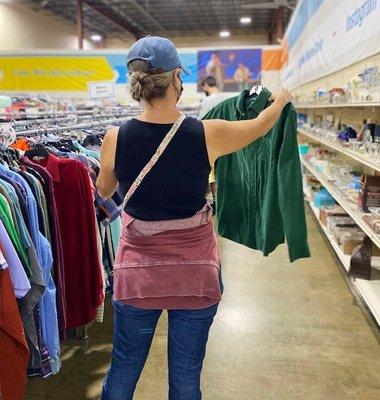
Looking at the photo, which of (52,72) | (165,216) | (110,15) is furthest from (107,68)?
(165,216)

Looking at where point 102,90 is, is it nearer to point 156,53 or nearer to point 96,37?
point 156,53

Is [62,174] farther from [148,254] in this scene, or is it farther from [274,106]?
[274,106]

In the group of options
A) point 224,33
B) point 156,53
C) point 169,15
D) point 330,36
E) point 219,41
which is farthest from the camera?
point 219,41

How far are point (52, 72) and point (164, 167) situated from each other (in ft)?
38.1

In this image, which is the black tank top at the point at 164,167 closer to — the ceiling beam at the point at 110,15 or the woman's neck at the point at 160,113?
the woman's neck at the point at 160,113

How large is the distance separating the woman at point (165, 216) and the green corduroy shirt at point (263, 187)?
334mm

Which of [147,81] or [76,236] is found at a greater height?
[147,81]

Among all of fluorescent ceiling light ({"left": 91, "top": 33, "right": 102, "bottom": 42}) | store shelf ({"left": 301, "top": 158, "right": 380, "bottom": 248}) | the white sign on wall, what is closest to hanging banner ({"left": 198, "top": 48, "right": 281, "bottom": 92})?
the white sign on wall

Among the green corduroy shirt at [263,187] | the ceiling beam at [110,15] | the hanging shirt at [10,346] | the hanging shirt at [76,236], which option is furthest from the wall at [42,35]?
the hanging shirt at [10,346]

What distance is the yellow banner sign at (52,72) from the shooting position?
11742mm

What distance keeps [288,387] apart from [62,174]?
171cm

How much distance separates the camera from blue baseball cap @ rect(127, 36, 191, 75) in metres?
1.40

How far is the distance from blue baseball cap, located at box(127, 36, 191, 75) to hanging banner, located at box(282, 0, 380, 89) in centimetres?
220

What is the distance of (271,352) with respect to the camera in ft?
9.20
